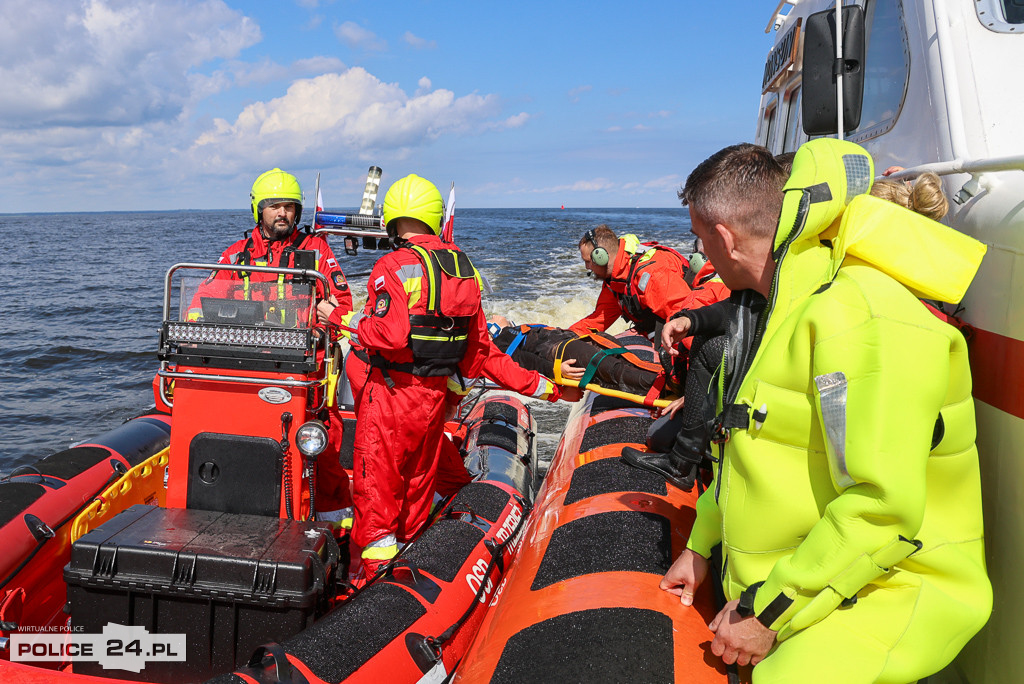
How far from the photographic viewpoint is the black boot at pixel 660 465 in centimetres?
291

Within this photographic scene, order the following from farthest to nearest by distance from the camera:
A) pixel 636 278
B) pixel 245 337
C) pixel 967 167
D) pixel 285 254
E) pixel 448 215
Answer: pixel 636 278
pixel 285 254
pixel 448 215
pixel 245 337
pixel 967 167

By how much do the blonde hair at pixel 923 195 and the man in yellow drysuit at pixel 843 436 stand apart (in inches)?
16.0

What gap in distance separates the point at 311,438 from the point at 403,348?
1.85 feet

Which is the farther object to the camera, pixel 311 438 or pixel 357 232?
pixel 357 232

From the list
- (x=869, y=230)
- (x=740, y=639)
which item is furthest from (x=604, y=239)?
(x=740, y=639)

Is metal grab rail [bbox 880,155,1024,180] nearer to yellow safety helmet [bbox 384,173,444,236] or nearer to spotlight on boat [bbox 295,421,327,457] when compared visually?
yellow safety helmet [bbox 384,173,444,236]

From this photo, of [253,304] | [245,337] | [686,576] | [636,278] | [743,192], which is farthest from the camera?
[636,278]

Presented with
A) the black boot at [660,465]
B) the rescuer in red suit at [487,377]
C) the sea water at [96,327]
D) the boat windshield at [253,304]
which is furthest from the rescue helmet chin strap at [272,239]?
the black boot at [660,465]

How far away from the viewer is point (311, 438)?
10.5ft

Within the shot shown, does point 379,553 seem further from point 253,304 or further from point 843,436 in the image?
point 843,436

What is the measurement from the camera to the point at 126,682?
260 cm

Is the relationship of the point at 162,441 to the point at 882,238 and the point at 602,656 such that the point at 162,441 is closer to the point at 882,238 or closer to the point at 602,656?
the point at 602,656

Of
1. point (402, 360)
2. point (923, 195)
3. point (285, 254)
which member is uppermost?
point (923, 195)

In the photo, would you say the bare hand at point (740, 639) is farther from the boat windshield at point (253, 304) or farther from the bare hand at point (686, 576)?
the boat windshield at point (253, 304)
